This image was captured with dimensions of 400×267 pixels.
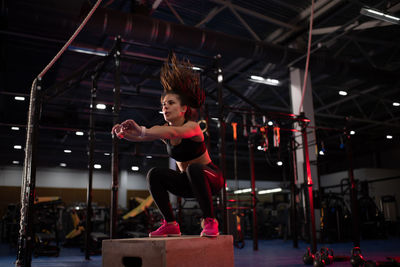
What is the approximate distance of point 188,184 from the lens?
258 cm

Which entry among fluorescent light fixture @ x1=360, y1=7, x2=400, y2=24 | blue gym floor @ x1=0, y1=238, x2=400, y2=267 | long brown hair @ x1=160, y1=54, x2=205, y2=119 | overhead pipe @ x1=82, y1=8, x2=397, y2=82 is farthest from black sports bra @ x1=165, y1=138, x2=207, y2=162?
fluorescent light fixture @ x1=360, y1=7, x2=400, y2=24

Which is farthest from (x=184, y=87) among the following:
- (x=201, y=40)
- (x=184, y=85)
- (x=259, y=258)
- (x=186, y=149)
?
(x=201, y=40)

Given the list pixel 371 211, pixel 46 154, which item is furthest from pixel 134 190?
pixel 371 211

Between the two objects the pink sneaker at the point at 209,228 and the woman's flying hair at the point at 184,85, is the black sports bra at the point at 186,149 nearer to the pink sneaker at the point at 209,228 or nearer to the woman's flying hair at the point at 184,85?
the woman's flying hair at the point at 184,85

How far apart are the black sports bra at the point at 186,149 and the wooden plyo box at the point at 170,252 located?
0.58 meters

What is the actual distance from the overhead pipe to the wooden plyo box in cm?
447

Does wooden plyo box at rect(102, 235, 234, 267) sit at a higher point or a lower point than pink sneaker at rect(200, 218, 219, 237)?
lower

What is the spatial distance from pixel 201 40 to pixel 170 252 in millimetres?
5384

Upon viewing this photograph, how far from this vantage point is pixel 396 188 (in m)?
15.4

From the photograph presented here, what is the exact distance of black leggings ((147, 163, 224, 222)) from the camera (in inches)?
94.7

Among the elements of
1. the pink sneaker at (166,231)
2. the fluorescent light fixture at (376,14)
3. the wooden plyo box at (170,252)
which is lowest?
the wooden plyo box at (170,252)

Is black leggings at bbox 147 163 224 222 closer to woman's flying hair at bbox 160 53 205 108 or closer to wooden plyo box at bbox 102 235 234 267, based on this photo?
wooden plyo box at bbox 102 235 234 267

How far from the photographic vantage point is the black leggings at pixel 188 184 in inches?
94.7

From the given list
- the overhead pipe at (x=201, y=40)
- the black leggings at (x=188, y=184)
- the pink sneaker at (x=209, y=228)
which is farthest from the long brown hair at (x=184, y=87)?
the overhead pipe at (x=201, y=40)
